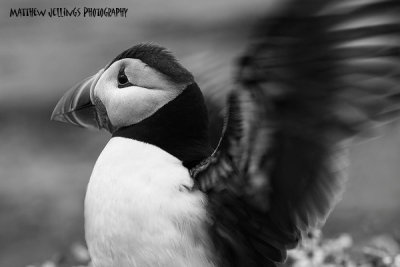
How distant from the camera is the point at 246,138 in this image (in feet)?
5.76

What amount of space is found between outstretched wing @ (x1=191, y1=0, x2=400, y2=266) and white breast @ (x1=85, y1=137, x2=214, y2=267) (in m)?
0.05

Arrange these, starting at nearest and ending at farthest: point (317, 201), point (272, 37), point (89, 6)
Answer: point (272, 37) → point (317, 201) → point (89, 6)

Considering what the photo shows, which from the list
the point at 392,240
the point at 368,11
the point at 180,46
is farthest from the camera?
the point at 180,46

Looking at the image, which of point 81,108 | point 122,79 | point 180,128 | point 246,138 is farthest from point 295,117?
point 81,108

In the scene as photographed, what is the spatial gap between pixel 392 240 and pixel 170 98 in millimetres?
989

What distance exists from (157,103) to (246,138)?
1.00 ft

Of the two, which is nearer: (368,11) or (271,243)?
(368,11)

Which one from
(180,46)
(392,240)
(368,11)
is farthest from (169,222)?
(180,46)

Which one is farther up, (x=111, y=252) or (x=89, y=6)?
(x=111, y=252)

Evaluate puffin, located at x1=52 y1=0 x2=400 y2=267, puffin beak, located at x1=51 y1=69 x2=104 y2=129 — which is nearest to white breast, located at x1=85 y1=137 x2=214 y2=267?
puffin, located at x1=52 y1=0 x2=400 y2=267

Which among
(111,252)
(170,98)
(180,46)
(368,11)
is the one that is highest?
(368,11)

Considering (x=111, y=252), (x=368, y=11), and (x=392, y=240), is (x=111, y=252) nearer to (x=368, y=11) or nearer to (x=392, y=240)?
(x=368, y=11)

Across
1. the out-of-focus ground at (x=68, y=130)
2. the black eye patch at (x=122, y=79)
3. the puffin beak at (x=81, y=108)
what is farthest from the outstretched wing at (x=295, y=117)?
the out-of-focus ground at (x=68, y=130)

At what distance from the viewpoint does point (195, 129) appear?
199cm
